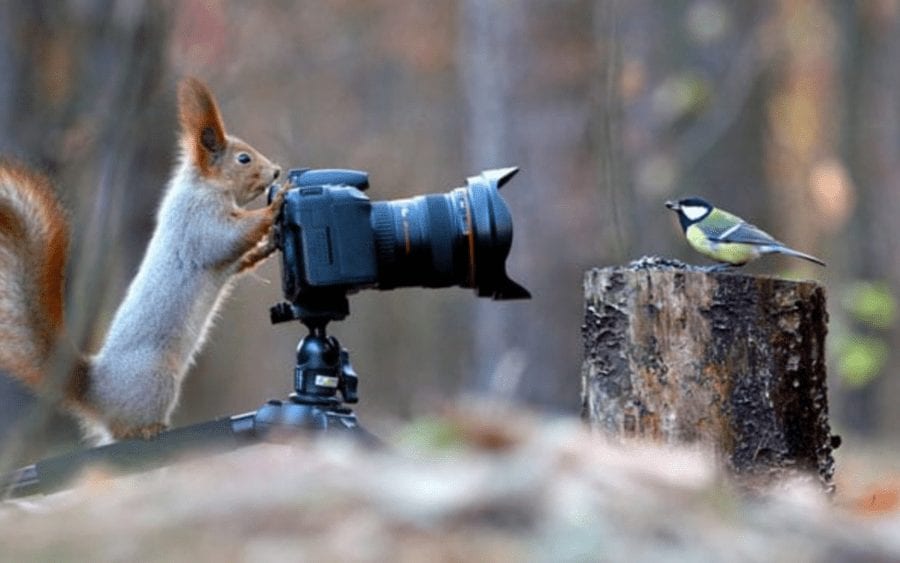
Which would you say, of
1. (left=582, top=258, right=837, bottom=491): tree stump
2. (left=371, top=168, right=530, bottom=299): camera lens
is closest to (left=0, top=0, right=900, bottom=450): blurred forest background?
(left=371, top=168, right=530, bottom=299): camera lens

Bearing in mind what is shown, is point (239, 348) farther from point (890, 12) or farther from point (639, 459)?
point (639, 459)

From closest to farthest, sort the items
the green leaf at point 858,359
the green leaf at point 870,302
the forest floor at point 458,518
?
the forest floor at point 458,518 → the green leaf at point 870,302 → the green leaf at point 858,359

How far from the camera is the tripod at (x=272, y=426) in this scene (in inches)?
132

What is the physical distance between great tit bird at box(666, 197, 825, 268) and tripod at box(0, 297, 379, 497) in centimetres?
78

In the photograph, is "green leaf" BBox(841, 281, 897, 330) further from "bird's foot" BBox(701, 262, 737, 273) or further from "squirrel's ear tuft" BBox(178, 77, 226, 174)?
"squirrel's ear tuft" BBox(178, 77, 226, 174)

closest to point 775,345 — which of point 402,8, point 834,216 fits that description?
point 834,216

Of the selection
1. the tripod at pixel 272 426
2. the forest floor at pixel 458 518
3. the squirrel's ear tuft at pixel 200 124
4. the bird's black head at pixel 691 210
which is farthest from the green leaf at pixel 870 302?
the forest floor at pixel 458 518

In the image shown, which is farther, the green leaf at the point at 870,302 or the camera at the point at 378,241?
the green leaf at the point at 870,302

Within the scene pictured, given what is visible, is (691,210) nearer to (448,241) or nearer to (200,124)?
(448,241)

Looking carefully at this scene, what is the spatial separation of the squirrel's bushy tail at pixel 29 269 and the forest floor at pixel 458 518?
1.53 metres

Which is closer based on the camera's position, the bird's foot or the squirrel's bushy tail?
A: the bird's foot

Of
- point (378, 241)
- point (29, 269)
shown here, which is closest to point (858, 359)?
point (378, 241)

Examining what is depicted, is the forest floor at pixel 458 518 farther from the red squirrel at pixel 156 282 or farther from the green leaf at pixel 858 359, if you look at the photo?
the green leaf at pixel 858 359

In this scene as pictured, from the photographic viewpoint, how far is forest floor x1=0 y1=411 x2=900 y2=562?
75.5 inches
